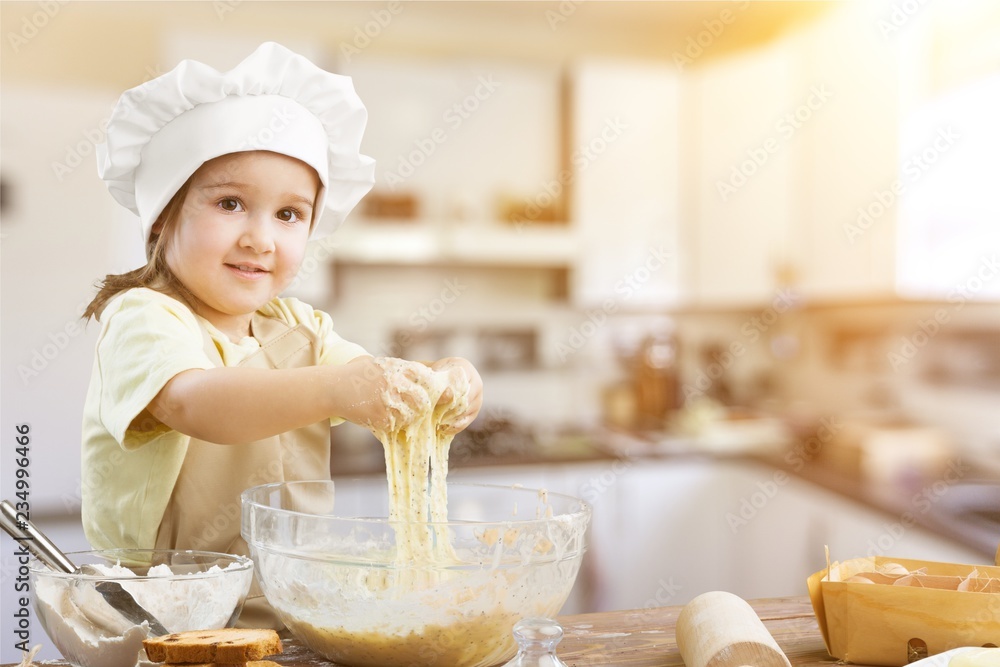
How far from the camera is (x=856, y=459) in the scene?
2729 mm

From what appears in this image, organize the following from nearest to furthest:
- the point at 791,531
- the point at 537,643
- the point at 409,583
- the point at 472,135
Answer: the point at 537,643, the point at 409,583, the point at 791,531, the point at 472,135

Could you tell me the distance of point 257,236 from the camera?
869 mm

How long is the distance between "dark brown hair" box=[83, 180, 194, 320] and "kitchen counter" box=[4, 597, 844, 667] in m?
0.34

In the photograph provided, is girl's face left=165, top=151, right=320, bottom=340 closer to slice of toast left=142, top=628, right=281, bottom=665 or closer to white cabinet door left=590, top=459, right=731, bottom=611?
slice of toast left=142, top=628, right=281, bottom=665

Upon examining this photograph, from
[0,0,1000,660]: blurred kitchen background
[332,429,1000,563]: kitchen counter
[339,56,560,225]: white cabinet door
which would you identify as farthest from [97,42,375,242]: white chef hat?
[339,56,560,225]: white cabinet door

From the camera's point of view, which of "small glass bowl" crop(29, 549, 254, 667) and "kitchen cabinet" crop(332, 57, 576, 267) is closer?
"small glass bowl" crop(29, 549, 254, 667)

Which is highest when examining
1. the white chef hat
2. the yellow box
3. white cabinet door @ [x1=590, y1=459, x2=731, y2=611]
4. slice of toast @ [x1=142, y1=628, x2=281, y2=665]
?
the white chef hat

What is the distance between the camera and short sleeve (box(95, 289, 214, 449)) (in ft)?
2.51

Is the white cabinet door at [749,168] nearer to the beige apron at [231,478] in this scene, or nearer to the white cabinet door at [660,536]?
the white cabinet door at [660,536]

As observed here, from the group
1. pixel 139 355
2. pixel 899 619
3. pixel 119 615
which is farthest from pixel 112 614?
pixel 899 619

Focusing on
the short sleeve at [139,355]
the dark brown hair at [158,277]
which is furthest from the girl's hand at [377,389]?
the dark brown hair at [158,277]

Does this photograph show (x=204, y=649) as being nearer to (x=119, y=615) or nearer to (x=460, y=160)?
(x=119, y=615)

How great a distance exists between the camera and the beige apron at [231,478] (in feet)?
2.96

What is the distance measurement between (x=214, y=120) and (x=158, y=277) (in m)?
0.16
